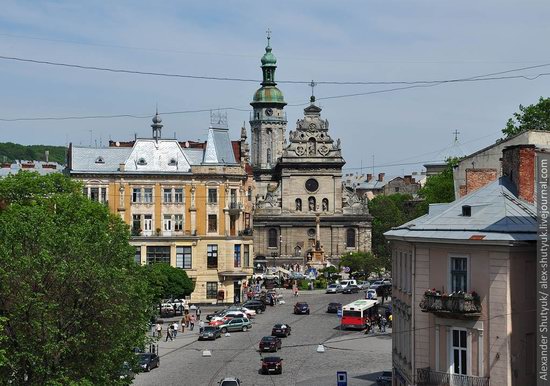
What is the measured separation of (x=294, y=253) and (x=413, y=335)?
122m

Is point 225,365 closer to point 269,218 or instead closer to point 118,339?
point 118,339

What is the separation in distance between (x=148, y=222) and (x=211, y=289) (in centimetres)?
746

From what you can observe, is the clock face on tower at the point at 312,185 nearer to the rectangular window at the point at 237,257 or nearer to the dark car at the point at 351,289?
the dark car at the point at 351,289

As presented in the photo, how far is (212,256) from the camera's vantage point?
93875mm

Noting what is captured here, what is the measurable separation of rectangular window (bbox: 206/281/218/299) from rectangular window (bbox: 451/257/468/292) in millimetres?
63322

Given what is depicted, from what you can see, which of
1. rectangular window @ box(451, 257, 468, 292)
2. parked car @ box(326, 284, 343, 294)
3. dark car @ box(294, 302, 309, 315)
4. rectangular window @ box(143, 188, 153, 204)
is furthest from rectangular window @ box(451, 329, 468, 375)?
parked car @ box(326, 284, 343, 294)

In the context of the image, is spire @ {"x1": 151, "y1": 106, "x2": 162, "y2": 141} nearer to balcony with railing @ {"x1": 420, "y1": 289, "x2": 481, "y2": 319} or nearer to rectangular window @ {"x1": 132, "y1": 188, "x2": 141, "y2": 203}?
rectangular window @ {"x1": 132, "y1": 188, "x2": 141, "y2": 203}

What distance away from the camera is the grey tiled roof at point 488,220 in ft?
99.2

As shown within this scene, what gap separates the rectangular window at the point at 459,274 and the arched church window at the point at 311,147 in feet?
402

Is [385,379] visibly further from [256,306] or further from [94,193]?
[94,193]

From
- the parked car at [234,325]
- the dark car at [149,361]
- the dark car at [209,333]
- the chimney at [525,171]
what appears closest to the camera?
the chimney at [525,171]

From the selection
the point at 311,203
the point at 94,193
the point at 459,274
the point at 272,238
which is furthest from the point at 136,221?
the point at 459,274

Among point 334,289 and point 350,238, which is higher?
point 350,238

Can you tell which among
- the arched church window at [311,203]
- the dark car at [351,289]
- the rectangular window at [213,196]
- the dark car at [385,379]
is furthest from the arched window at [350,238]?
the dark car at [385,379]
